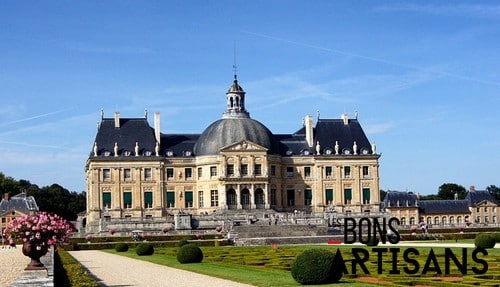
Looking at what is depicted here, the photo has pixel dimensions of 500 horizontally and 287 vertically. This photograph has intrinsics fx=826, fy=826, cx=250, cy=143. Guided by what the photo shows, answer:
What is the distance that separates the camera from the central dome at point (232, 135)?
229 feet

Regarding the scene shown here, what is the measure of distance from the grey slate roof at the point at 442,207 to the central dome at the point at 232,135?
24624 mm

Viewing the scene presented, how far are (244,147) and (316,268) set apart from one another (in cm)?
4896

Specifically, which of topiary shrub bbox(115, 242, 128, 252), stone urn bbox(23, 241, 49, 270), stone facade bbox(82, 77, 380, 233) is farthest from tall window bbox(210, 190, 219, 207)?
stone urn bbox(23, 241, 49, 270)

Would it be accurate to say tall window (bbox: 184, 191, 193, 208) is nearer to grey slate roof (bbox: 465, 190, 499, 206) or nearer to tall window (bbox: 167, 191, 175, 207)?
tall window (bbox: 167, 191, 175, 207)

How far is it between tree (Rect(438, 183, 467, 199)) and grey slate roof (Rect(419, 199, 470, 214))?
24069mm

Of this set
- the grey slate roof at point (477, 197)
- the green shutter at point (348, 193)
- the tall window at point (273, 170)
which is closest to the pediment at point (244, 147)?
the tall window at point (273, 170)

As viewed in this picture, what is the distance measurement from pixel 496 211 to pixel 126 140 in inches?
1772

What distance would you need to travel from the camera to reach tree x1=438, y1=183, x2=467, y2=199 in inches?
4550

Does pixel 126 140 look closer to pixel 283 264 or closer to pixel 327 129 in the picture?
pixel 327 129

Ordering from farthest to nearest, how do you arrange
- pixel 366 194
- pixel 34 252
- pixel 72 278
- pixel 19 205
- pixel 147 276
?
pixel 19 205 → pixel 366 194 → pixel 147 276 → pixel 34 252 → pixel 72 278

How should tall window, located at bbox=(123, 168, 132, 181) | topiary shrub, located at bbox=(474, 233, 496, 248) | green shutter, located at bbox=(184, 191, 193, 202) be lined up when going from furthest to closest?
green shutter, located at bbox=(184, 191, 193, 202) → tall window, located at bbox=(123, 168, 132, 181) → topiary shrub, located at bbox=(474, 233, 496, 248)

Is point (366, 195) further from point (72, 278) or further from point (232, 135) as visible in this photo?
point (72, 278)

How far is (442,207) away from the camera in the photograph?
8925cm

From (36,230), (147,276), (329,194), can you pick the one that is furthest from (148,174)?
(36,230)
